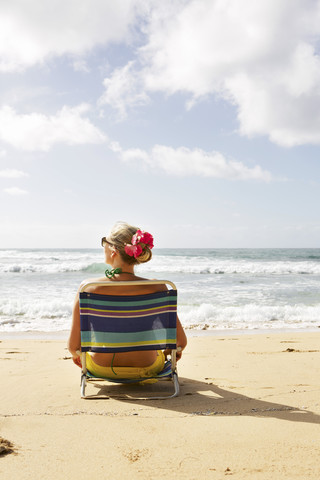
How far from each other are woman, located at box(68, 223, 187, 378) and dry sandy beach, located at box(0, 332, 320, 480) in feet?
0.87

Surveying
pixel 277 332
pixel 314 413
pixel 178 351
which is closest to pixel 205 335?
pixel 277 332

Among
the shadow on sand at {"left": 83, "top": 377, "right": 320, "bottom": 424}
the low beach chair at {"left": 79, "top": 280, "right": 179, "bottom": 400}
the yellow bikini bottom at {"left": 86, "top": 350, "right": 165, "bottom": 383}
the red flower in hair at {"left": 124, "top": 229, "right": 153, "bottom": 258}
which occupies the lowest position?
the shadow on sand at {"left": 83, "top": 377, "right": 320, "bottom": 424}

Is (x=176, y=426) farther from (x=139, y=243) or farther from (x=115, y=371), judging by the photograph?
(x=139, y=243)

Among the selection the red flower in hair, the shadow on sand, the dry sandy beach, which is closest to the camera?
the dry sandy beach

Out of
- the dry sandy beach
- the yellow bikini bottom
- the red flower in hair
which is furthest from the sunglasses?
the dry sandy beach

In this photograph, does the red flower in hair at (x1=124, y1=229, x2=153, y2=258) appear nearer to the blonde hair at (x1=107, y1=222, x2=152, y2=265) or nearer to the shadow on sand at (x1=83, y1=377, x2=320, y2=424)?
the blonde hair at (x1=107, y1=222, x2=152, y2=265)

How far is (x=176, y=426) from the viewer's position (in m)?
2.44

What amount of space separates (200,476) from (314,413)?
1.21 m

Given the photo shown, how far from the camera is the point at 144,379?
3168 mm

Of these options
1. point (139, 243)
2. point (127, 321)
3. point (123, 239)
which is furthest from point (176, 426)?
point (123, 239)

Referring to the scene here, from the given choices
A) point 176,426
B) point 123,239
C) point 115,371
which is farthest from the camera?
point 115,371

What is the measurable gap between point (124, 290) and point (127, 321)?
0.77 ft

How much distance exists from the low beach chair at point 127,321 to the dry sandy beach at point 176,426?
36 cm

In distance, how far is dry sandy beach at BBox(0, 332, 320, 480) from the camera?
190 cm
